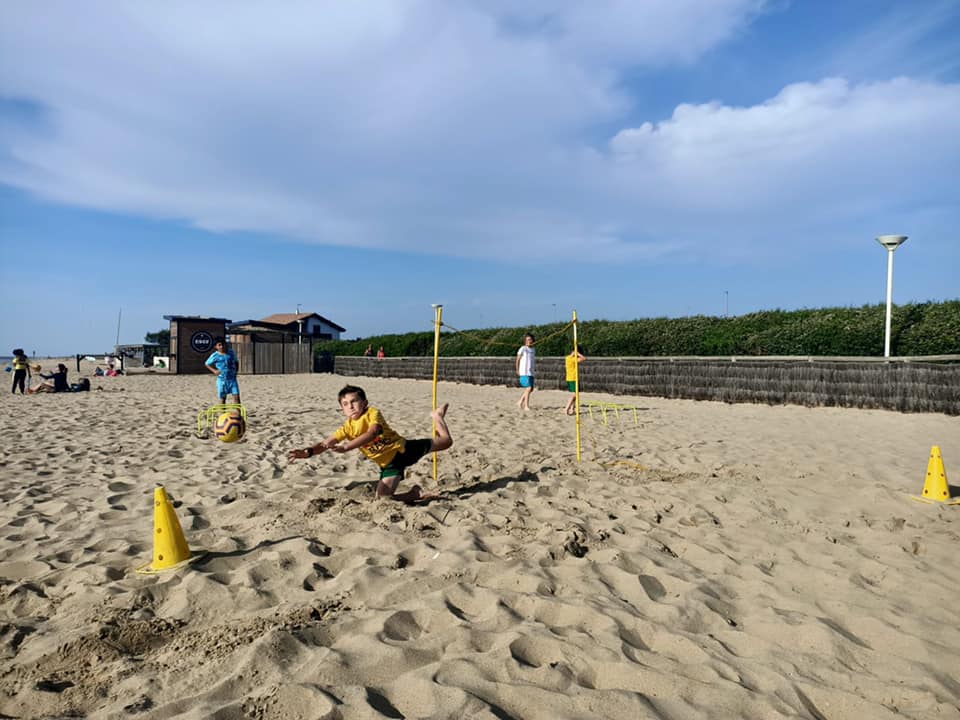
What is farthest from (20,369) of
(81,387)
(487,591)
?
(487,591)

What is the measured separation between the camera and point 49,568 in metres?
3.83

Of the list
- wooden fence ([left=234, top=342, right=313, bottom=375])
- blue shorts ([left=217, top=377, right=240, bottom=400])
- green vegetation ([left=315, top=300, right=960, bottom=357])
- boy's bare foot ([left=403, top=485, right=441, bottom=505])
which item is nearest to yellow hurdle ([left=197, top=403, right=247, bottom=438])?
blue shorts ([left=217, top=377, right=240, bottom=400])

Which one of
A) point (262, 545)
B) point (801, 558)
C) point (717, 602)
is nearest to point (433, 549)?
point (262, 545)

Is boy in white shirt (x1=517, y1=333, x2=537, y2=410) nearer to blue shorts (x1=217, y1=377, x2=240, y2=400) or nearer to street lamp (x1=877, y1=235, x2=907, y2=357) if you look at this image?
blue shorts (x1=217, y1=377, x2=240, y2=400)

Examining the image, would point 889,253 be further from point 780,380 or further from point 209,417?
point 209,417

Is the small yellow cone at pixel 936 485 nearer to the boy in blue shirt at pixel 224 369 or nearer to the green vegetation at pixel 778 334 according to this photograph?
the green vegetation at pixel 778 334

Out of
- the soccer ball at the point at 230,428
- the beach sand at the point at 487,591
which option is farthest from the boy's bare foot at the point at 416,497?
the soccer ball at the point at 230,428

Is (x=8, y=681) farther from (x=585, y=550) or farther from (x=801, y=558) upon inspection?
(x=801, y=558)

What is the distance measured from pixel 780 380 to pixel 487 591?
12.5 metres

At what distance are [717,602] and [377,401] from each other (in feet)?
40.9

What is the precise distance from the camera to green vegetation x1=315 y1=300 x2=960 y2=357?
43.7ft

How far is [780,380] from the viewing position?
45.3 feet

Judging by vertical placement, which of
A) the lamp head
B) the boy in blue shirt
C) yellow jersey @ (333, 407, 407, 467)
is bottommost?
yellow jersey @ (333, 407, 407, 467)

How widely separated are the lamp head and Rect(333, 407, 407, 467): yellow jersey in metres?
13.5
